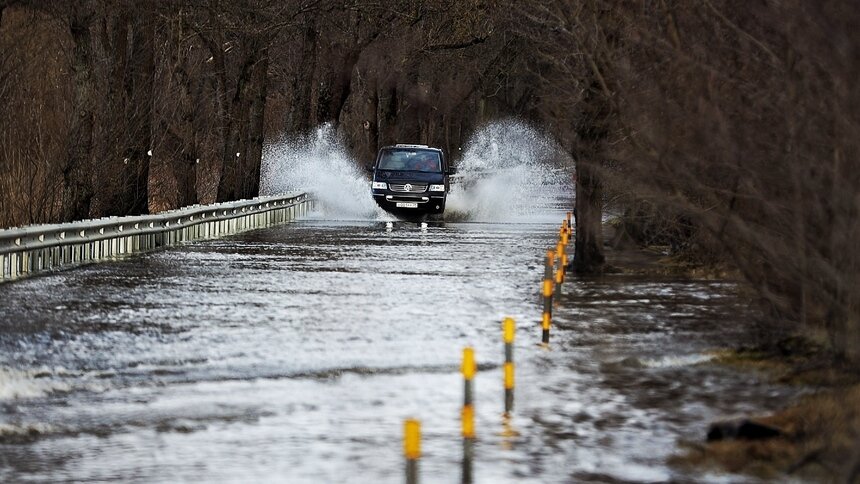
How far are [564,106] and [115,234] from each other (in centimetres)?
834

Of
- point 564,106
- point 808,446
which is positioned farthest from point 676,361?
point 564,106

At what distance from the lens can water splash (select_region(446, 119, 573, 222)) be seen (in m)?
57.3

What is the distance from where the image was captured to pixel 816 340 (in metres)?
16.2

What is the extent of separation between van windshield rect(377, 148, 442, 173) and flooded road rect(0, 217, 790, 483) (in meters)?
22.2

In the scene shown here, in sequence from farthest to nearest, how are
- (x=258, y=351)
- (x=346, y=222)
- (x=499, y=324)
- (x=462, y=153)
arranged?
(x=462, y=153)
(x=346, y=222)
(x=499, y=324)
(x=258, y=351)

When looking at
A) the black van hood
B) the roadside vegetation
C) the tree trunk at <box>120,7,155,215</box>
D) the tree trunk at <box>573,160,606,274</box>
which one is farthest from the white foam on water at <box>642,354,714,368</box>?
the black van hood

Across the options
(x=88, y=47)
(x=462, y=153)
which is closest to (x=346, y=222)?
(x=88, y=47)

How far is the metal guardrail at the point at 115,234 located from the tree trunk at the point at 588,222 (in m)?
7.89

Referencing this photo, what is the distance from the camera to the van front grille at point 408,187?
50156mm

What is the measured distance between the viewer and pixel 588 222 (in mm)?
28969

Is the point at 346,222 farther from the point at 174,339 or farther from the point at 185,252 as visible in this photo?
the point at 174,339

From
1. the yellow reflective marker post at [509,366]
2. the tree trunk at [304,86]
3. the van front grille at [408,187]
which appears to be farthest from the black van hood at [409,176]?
the yellow reflective marker post at [509,366]

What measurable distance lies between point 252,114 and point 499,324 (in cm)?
3470

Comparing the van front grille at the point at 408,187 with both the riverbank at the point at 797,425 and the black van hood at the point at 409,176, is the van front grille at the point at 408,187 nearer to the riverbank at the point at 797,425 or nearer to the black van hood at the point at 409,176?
the black van hood at the point at 409,176
